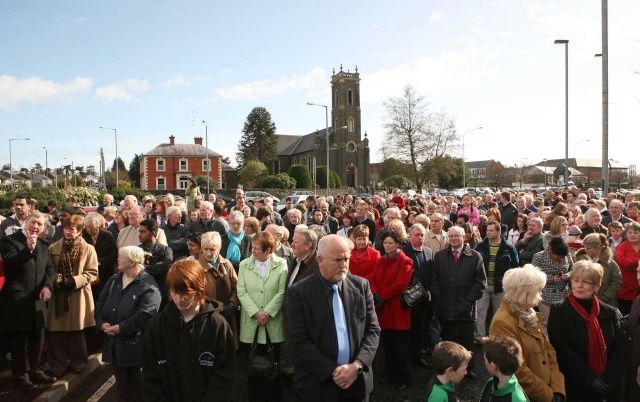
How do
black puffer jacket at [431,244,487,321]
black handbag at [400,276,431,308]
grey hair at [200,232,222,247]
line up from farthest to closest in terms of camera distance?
1. black puffer jacket at [431,244,487,321]
2. black handbag at [400,276,431,308]
3. grey hair at [200,232,222,247]

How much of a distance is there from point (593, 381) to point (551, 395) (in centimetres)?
50

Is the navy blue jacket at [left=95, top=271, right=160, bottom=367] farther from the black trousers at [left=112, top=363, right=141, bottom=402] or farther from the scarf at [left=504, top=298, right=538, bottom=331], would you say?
the scarf at [left=504, top=298, right=538, bottom=331]

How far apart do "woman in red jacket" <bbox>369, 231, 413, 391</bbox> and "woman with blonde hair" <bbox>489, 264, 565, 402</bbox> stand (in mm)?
2157

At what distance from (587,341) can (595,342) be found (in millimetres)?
62

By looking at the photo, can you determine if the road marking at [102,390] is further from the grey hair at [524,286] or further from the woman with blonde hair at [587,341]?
the woman with blonde hair at [587,341]

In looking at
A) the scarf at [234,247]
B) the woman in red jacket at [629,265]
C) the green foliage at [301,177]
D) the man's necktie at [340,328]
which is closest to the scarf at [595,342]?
the man's necktie at [340,328]

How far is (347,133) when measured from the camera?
77750mm

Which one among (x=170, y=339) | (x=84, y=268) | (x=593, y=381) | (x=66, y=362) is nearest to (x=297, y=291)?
(x=170, y=339)

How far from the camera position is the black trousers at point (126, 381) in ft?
16.0

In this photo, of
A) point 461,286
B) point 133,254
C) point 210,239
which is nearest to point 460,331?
point 461,286

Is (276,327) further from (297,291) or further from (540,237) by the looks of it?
(540,237)

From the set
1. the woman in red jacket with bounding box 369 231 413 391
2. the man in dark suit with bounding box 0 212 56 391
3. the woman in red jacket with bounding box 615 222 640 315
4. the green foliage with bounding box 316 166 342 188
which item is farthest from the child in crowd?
the green foliage with bounding box 316 166 342 188

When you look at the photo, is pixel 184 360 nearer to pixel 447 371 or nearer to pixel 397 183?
pixel 447 371

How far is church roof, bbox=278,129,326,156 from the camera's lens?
278ft
